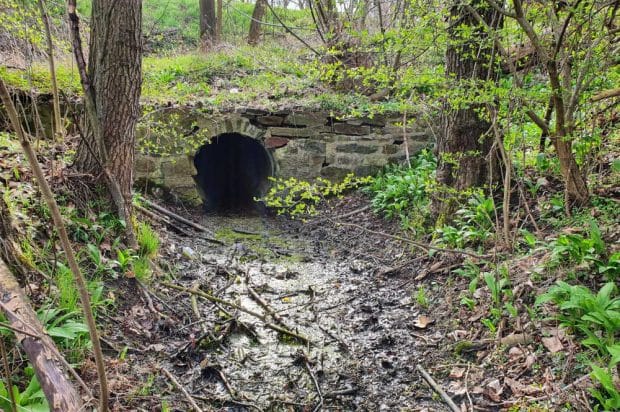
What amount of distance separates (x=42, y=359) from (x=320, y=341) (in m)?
2.00

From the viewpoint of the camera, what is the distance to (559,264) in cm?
295

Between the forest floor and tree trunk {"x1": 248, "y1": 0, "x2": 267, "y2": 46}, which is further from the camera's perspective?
tree trunk {"x1": 248, "y1": 0, "x2": 267, "y2": 46}

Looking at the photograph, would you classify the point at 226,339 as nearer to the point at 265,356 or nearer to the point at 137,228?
the point at 265,356

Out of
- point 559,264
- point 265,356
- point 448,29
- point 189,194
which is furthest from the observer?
point 189,194

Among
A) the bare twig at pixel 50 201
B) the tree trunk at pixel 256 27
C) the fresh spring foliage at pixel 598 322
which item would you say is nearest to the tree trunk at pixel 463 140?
the fresh spring foliage at pixel 598 322

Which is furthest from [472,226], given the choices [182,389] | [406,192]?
[182,389]

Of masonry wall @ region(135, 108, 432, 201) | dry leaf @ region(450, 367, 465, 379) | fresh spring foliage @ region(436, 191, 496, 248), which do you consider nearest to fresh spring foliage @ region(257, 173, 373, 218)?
masonry wall @ region(135, 108, 432, 201)

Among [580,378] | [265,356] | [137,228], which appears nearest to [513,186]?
[580,378]

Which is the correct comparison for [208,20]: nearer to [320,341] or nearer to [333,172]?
[333,172]

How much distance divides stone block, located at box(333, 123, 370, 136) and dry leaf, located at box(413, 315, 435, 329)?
382 centimetres

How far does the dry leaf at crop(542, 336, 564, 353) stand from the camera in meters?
2.51

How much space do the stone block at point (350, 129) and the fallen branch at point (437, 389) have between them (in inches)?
174

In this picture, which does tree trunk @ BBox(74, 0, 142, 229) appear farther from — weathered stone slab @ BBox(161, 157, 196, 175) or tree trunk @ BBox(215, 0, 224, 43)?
tree trunk @ BBox(215, 0, 224, 43)

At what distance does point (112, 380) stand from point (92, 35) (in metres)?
2.96
